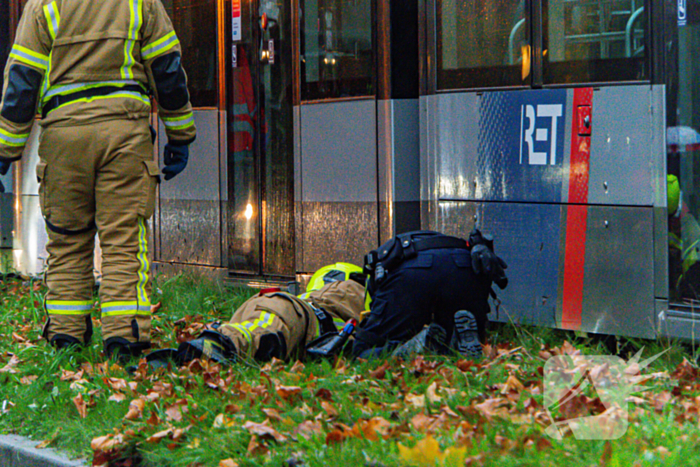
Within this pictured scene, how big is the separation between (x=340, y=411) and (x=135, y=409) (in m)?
0.87

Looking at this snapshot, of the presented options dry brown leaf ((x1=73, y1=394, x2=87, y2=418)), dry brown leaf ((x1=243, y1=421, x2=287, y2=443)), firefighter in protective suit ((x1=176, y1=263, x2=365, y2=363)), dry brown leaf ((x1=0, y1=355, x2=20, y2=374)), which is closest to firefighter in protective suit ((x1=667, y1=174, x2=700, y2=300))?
firefighter in protective suit ((x1=176, y1=263, x2=365, y2=363))

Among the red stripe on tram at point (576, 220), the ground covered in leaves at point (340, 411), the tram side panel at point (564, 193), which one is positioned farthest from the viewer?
the red stripe on tram at point (576, 220)

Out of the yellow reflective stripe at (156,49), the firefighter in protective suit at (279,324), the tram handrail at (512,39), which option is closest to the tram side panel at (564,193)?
the tram handrail at (512,39)

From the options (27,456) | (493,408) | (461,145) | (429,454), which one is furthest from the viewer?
(461,145)

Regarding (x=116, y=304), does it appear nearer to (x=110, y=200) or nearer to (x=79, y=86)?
(x=110, y=200)

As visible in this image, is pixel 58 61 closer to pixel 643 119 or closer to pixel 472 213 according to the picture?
pixel 472 213

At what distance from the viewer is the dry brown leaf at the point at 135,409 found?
365cm

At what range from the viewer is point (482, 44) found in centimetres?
549

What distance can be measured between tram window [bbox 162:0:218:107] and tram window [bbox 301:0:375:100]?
105 cm

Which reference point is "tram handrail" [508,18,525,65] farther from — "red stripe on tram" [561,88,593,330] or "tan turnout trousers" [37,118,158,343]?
"tan turnout trousers" [37,118,158,343]

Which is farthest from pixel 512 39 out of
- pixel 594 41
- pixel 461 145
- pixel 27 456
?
pixel 27 456

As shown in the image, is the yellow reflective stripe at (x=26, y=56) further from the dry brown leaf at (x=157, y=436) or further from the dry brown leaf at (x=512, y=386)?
the dry brown leaf at (x=512, y=386)

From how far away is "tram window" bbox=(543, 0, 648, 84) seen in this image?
484 centimetres

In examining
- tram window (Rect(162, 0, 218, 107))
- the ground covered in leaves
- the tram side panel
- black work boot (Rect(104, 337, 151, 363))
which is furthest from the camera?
tram window (Rect(162, 0, 218, 107))
